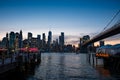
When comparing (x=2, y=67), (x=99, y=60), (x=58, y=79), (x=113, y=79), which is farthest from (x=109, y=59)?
(x=2, y=67)

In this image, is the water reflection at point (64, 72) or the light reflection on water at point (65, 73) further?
the water reflection at point (64, 72)

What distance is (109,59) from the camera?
5288cm

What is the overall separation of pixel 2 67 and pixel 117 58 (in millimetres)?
32250

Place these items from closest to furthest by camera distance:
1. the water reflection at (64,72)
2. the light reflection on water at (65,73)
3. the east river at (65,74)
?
the east river at (65,74) → the light reflection on water at (65,73) → the water reflection at (64,72)

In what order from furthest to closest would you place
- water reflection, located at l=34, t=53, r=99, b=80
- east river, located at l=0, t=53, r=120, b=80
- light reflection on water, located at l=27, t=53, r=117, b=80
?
water reflection, located at l=34, t=53, r=99, b=80 → light reflection on water, located at l=27, t=53, r=117, b=80 → east river, located at l=0, t=53, r=120, b=80

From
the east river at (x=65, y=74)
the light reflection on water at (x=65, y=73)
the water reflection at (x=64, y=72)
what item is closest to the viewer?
the east river at (x=65, y=74)

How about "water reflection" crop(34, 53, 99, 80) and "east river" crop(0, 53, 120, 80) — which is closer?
"east river" crop(0, 53, 120, 80)

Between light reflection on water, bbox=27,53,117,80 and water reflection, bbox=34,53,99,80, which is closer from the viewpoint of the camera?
light reflection on water, bbox=27,53,117,80

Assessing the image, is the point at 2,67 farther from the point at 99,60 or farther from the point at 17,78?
the point at 99,60

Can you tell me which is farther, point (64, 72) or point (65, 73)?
point (64, 72)

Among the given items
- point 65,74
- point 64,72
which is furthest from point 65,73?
point 64,72

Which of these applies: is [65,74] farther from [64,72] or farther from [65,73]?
[64,72]

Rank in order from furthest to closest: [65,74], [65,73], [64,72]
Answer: [64,72] < [65,73] < [65,74]

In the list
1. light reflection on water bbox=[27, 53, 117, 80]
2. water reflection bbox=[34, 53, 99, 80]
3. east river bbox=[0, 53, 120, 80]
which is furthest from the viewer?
water reflection bbox=[34, 53, 99, 80]
